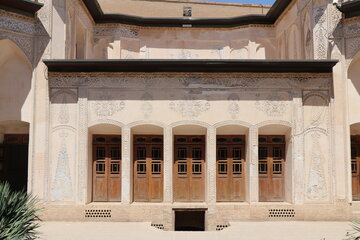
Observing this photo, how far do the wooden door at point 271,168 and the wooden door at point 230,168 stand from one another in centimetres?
60

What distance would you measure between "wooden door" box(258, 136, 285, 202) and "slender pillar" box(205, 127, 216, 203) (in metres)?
1.64

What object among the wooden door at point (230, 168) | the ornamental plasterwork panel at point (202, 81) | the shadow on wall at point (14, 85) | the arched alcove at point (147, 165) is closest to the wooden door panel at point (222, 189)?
the wooden door at point (230, 168)

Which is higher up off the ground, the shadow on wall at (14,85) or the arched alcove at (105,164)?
the shadow on wall at (14,85)

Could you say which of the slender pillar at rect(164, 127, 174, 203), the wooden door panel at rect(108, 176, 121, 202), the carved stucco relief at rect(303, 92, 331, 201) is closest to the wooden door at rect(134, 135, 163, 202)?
the wooden door panel at rect(108, 176, 121, 202)

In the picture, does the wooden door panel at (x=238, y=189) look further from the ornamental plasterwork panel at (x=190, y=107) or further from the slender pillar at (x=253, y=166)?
the ornamental plasterwork panel at (x=190, y=107)

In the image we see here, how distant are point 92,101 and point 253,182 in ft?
18.0

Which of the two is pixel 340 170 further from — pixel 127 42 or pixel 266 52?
pixel 127 42

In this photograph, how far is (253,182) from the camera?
11766mm

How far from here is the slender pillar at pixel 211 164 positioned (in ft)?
38.5

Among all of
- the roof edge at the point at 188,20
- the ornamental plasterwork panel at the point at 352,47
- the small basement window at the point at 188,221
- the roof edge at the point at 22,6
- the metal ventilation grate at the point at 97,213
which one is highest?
the roof edge at the point at 188,20

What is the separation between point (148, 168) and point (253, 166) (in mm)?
3303

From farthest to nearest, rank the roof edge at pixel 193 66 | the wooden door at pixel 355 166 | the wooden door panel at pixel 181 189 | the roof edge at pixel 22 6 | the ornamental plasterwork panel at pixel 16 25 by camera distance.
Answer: the wooden door at pixel 355 166 → the wooden door panel at pixel 181 189 → the roof edge at pixel 193 66 → the ornamental plasterwork panel at pixel 16 25 → the roof edge at pixel 22 6

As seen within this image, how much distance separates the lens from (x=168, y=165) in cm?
1174

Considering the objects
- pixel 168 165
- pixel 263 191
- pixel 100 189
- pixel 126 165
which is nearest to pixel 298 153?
pixel 263 191
